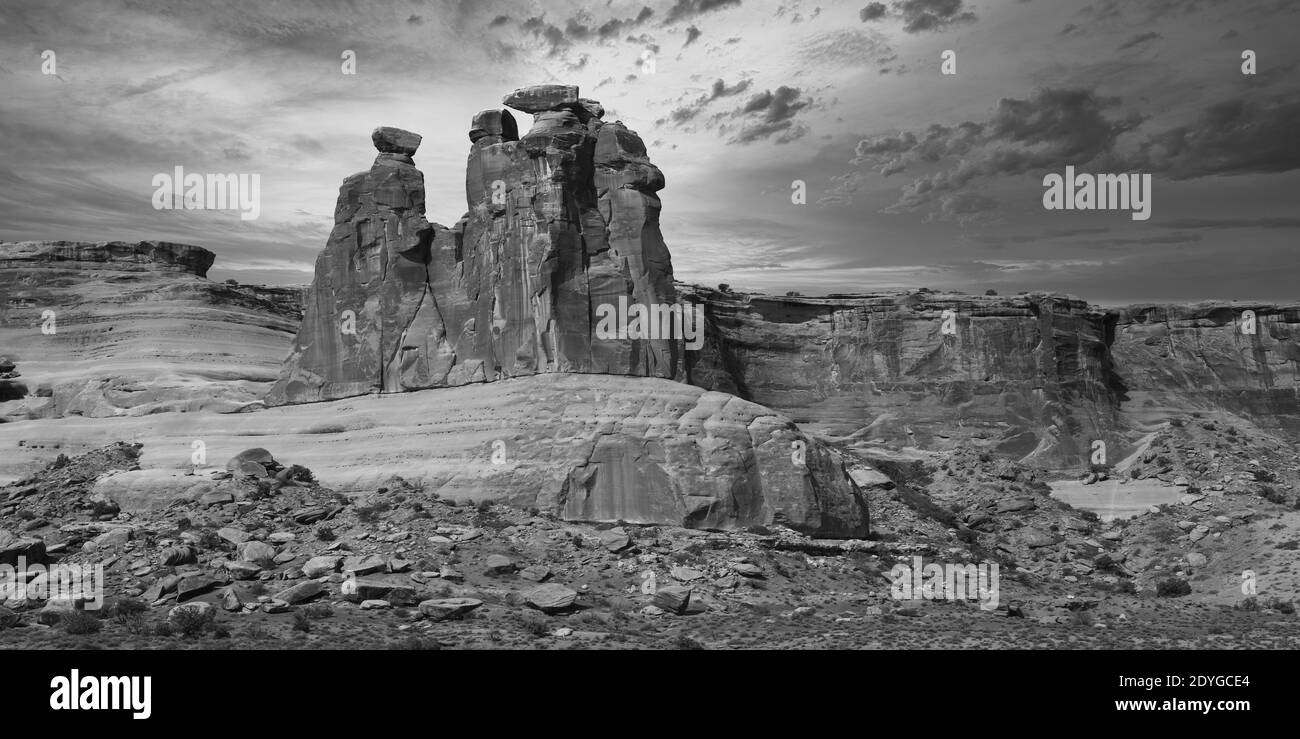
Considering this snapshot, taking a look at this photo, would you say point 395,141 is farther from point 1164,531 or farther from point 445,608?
point 1164,531

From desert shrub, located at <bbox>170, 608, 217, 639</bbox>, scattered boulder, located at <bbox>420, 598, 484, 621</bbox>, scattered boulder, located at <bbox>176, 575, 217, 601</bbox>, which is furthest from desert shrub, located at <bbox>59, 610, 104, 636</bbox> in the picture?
scattered boulder, located at <bbox>420, 598, 484, 621</bbox>

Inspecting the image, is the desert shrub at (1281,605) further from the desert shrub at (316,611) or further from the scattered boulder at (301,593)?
the scattered boulder at (301,593)

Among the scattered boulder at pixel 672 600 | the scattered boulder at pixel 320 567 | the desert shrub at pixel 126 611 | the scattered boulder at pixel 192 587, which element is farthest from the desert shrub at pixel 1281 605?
the desert shrub at pixel 126 611

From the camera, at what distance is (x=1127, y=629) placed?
3809 centimetres

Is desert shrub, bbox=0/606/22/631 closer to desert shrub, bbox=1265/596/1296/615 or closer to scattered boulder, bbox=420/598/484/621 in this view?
scattered boulder, bbox=420/598/484/621

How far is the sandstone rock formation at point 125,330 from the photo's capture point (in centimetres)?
7081

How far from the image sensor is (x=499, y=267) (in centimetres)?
5394

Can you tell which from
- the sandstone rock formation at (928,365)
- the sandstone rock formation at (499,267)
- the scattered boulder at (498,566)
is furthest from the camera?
the sandstone rock formation at (928,365)

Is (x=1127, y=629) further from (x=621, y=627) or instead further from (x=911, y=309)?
(x=911, y=309)

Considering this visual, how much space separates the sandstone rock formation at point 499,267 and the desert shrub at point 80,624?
75.7ft

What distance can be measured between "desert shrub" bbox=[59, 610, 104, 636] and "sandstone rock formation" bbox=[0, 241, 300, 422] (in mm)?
35399

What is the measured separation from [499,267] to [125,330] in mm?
41179

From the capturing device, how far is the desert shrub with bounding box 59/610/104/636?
103 ft
